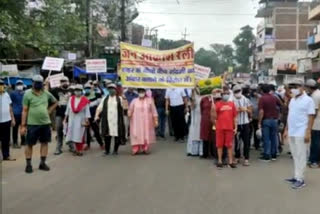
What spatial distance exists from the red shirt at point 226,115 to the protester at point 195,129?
1.59 m

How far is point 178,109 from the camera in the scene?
682 inches

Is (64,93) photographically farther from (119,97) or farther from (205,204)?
(205,204)

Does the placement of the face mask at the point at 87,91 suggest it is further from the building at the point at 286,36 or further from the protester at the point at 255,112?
the building at the point at 286,36

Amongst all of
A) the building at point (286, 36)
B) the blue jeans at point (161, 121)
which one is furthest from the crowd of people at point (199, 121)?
the building at point (286, 36)

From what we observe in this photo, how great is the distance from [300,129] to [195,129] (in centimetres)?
405

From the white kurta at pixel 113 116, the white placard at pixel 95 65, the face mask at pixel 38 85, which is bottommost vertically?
the white kurta at pixel 113 116

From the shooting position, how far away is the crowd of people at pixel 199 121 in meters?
10.5

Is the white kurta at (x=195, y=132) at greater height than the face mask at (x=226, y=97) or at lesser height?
lesser

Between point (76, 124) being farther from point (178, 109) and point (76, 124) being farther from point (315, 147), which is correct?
point (315, 147)

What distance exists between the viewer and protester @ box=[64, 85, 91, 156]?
14016 mm

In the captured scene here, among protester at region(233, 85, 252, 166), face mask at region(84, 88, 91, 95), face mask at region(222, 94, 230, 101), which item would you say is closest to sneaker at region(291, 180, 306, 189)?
protester at region(233, 85, 252, 166)

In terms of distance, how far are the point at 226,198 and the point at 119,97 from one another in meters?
6.05

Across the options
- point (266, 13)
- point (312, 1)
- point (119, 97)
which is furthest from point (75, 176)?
point (266, 13)

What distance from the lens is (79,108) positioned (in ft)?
46.0
